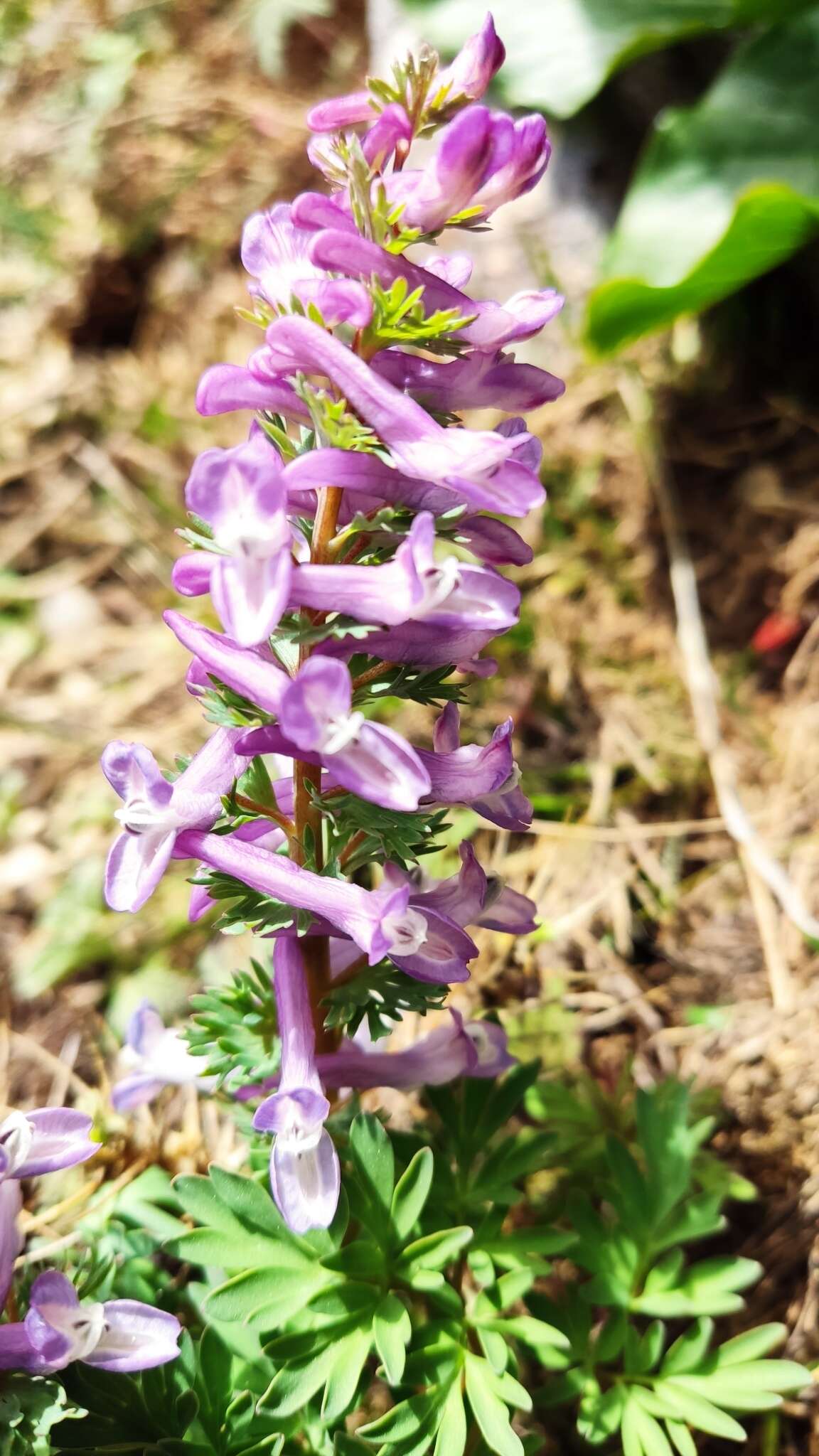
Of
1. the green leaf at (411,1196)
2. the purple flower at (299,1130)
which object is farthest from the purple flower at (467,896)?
the green leaf at (411,1196)

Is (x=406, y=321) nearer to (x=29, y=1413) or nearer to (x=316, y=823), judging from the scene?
(x=316, y=823)

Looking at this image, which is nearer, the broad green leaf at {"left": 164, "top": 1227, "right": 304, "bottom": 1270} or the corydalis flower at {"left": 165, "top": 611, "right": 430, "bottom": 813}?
the corydalis flower at {"left": 165, "top": 611, "right": 430, "bottom": 813}

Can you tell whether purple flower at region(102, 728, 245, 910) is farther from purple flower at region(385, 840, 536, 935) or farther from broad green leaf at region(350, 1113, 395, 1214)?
broad green leaf at region(350, 1113, 395, 1214)

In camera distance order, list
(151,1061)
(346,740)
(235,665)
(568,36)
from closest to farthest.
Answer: (346,740), (235,665), (151,1061), (568,36)

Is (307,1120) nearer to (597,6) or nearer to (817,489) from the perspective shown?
(817,489)

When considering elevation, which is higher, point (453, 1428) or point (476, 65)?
point (476, 65)

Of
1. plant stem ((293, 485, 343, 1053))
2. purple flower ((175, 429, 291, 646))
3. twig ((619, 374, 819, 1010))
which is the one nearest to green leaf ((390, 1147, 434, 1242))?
plant stem ((293, 485, 343, 1053))

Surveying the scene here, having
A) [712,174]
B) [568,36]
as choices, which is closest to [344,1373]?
[712,174]
